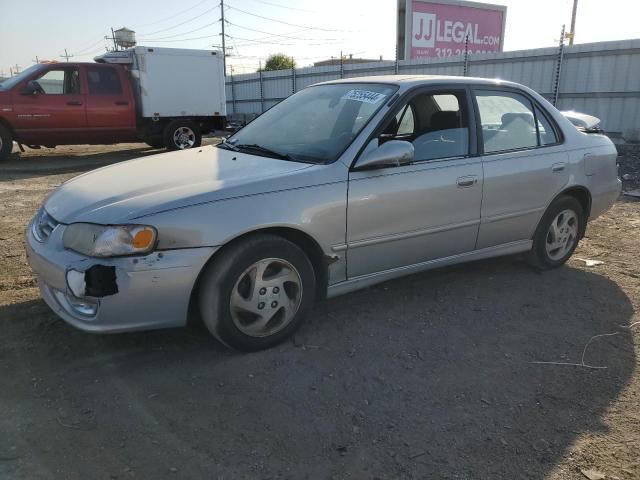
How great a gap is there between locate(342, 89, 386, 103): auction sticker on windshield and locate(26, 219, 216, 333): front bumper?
1.65 meters

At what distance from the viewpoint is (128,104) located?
466 inches

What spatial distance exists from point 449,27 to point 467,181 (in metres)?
20.9

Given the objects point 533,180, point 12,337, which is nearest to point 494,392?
point 533,180

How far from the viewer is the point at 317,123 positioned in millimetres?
3830

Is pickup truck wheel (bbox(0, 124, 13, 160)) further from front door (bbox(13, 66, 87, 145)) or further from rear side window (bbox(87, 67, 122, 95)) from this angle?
rear side window (bbox(87, 67, 122, 95))

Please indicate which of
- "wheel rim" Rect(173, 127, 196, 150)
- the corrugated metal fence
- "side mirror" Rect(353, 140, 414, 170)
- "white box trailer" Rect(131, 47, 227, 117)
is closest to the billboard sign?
the corrugated metal fence

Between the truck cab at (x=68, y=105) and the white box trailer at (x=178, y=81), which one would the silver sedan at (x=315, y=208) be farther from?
the white box trailer at (x=178, y=81)

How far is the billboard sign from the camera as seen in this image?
21.3 m

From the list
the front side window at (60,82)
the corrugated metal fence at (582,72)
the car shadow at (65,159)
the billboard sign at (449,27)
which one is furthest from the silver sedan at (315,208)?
the billboard sign at (449,27)

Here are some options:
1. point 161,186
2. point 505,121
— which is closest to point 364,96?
point 505,121

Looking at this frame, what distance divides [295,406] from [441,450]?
0.74 m

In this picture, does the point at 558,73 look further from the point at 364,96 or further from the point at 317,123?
the point at 317,123

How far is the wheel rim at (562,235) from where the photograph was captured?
15.2 feet

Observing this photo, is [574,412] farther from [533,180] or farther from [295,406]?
[533,180]
